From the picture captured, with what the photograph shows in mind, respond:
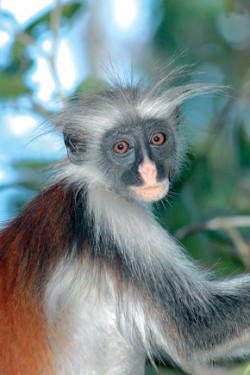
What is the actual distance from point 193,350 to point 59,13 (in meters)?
2.07

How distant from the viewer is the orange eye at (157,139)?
451cm

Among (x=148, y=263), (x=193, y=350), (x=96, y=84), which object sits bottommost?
(x=193, y=350)

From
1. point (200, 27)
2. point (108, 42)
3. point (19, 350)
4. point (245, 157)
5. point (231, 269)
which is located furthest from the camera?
point (200, 27)

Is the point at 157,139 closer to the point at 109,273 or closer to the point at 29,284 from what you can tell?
the point at 109,273

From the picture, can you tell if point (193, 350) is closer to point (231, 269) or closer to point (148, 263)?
point (148, 263)

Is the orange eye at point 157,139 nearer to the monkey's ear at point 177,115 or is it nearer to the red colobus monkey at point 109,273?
the red colobus monkey at point 109,273

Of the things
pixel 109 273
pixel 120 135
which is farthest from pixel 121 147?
pixel 109 273

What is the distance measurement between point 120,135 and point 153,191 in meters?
0.47

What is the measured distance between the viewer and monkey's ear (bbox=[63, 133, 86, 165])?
15.1 ft

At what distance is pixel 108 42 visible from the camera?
7000mm

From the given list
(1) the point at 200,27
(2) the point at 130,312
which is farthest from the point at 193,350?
(1) the point at 200,27

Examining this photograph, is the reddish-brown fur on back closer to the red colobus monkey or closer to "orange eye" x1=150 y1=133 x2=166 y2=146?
the red colobus monkey

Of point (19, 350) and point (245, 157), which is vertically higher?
point (245, 157)

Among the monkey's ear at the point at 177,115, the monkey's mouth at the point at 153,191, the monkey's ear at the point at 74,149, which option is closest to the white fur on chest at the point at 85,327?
the monkey's mouth at the point at 153,191
